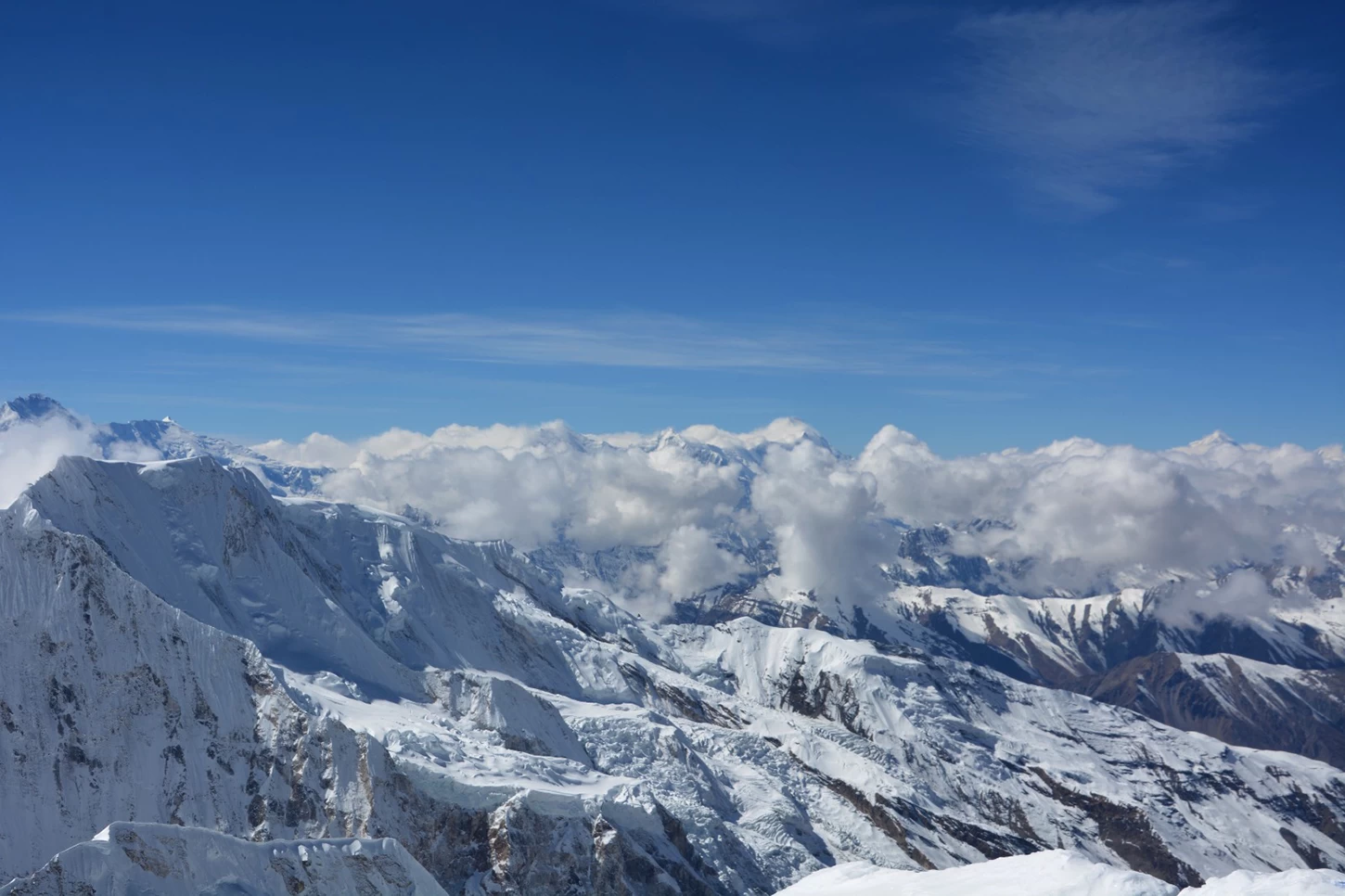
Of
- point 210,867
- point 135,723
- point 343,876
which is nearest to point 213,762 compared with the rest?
point 135,723

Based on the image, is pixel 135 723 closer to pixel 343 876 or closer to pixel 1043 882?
pixel 343 876

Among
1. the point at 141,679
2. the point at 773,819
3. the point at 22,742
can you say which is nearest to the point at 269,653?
the point at 141,679

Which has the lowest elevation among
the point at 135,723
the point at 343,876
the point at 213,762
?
the point at 213,762

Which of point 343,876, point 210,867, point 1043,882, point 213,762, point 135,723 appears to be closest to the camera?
point 1043,882

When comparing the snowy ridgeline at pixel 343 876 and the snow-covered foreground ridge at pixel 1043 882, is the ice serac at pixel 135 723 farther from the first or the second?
the snow-covered foreground ridge at pixel 1043 882

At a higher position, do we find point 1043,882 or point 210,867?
point 1043,882

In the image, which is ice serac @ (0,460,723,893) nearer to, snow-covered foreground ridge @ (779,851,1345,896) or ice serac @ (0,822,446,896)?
ice serac @ (0,822,446,896)
